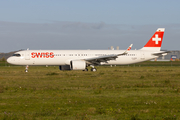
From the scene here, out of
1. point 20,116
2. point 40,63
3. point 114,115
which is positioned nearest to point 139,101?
point 114,115

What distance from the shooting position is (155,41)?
148 feet

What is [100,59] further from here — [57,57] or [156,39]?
[156,39]

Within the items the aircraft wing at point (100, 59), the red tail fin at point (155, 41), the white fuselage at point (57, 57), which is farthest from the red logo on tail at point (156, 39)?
the aircraft wing at point (100, 59)

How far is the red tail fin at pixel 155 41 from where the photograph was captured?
4516 cm

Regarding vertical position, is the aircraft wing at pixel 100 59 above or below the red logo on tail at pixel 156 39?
below

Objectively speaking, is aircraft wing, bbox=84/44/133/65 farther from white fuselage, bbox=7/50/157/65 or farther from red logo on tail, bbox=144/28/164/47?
red logo on tail, bbox=144/28/164/47

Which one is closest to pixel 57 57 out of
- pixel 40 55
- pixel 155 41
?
pixel 40 55

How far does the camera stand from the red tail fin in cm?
4516

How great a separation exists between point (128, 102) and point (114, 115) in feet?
9.55

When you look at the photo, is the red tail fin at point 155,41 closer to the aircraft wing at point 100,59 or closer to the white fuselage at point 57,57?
the white fuselage at point 57,57

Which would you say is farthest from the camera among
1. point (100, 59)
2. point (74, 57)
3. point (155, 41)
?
point (155, 41)

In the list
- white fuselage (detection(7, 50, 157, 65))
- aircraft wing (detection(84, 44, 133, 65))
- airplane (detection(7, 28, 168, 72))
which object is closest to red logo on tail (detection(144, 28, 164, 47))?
airplane (detection(7, 28, 168, 72))

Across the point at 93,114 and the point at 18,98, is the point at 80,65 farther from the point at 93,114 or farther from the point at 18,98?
the point at 93,114

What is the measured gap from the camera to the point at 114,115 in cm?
958
